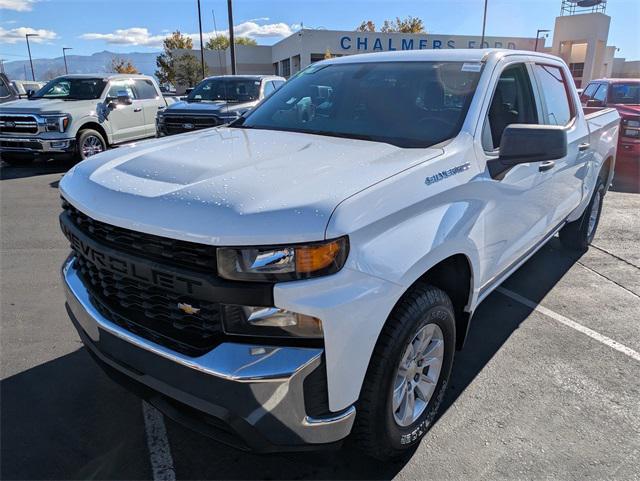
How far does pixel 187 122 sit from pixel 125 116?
6.96ft

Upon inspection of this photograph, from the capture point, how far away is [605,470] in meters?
2.44

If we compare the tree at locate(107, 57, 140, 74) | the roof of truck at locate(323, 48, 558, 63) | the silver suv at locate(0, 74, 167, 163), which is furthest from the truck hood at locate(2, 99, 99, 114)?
the tree at locate(107, 57, 140, 74)

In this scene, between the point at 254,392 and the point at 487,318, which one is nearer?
the point at 254,392

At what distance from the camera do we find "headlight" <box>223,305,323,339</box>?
70.2 inches

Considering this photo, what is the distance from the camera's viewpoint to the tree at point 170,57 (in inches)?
1881

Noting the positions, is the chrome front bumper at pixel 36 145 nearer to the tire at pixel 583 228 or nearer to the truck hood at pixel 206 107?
the truck hood at pixel 206 107

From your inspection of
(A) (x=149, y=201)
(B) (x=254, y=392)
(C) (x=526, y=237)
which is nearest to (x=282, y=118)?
(A) (x=149, y=201)

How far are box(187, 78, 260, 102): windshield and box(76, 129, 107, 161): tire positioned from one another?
2014 millimetres

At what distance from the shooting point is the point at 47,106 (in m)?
9.73

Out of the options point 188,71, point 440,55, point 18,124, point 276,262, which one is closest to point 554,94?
point 440,55

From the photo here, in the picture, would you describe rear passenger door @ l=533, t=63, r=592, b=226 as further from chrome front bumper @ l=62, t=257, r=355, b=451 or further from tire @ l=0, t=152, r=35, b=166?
tire @ l=0, t=152, r=35, b=166

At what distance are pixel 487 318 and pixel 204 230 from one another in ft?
9.57

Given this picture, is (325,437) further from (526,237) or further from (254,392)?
(526,237)

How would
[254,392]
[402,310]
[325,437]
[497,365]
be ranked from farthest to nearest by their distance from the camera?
[497,365]
[402,310]
[325,437]
[254,392]
